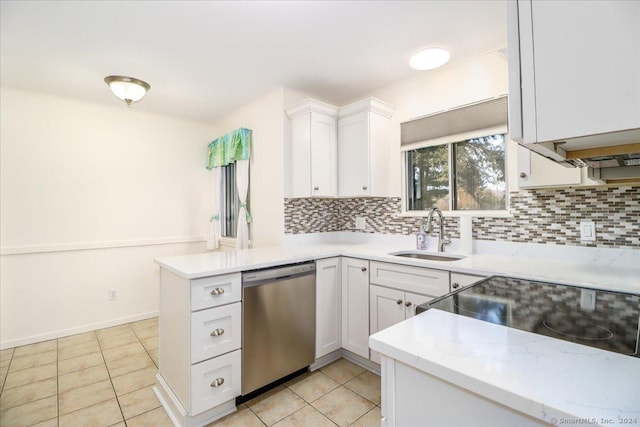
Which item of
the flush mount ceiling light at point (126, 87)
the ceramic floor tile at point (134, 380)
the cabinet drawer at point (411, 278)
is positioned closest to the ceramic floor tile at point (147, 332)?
the ceramic floor tile at point (134, 380)

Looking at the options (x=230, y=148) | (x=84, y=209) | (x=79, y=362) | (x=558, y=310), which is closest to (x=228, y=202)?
(x=230, y=148)

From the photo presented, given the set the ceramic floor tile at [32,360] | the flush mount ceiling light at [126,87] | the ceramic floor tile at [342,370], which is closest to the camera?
the ceramic floor tile at [342,370]

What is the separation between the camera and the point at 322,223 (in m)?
3.35

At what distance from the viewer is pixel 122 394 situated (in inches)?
83.1

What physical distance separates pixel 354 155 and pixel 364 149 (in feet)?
0.42

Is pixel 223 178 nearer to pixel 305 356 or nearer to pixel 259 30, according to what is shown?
pixel 259 30

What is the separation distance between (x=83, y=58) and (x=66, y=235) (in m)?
1.82

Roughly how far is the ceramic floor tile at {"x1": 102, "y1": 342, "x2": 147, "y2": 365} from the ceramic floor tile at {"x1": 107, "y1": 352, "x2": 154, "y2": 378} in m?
0.05

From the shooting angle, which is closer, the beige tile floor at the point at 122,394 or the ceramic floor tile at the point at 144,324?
the beige tile floor at the point at 122,394

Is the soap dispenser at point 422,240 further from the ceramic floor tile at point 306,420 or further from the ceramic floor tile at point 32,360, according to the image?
the ceramic floor tile at point 32,360

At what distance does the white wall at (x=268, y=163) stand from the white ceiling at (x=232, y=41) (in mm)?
205

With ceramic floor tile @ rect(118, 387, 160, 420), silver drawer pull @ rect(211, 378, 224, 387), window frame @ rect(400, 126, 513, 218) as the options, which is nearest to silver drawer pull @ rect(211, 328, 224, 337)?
silver drawer pull @ rect(211, 378, 224, 387)

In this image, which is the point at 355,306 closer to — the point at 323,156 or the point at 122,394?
the point at 323,156

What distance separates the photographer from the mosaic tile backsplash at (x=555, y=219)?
1787 mm
